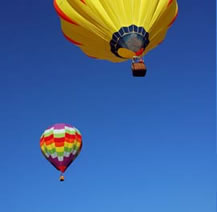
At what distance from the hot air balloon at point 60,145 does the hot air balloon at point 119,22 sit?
455 inches

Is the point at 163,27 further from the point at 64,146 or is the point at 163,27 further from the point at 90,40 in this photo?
the point at 64,146

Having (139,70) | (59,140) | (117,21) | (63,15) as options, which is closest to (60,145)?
(59,140)

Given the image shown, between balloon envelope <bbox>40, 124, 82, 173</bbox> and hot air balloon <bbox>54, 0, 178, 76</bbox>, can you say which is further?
balloon envelope <bbox>40, 124, 82, 173</bbox>

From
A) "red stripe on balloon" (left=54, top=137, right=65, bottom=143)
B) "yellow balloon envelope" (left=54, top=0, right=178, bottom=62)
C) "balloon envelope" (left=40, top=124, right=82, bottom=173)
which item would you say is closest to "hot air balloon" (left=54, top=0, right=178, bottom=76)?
"yellow balloon envelope" (left=54, top=0, right=178, bottom=62)

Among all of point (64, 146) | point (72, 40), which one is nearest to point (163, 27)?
point (72, 40)

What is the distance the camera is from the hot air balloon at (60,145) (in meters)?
34.5

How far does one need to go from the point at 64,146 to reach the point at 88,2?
535 inches

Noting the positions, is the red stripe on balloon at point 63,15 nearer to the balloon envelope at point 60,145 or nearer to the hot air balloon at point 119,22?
the hot air balloon at point 119,22

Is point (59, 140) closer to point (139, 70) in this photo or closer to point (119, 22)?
point (119, 22)

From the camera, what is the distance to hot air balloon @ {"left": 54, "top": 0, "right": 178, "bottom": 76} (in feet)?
74.9

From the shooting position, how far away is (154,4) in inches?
923

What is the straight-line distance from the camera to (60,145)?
113 feet

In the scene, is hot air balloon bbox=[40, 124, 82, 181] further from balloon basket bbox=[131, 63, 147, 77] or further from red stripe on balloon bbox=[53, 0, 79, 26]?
balloon basket bbox=[131, 63, 147, 77]

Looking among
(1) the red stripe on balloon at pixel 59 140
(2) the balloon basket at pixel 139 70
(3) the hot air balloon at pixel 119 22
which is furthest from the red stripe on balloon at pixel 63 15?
(1) the red stripe on balloon at pixel 59 140
